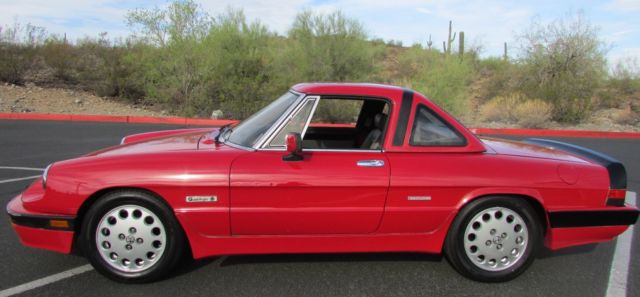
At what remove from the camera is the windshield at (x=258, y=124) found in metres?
3.39

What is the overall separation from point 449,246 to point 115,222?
229 cm

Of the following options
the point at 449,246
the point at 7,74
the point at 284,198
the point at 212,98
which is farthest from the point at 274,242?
the point at 7,74

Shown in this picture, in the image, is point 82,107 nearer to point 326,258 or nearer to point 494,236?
point 326,258

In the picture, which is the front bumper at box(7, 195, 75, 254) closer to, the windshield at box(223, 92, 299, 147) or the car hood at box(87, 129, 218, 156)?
the car hood at box(87, 129, 218, 156)

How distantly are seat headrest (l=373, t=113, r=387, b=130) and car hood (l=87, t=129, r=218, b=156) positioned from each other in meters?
1.26

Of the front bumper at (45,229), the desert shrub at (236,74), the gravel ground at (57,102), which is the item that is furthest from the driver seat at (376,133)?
the gravel ground at (57,102)

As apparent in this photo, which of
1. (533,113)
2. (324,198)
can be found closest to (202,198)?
(324,198)

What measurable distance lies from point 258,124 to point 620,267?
9.79 ft

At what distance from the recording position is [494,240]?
3348 mm

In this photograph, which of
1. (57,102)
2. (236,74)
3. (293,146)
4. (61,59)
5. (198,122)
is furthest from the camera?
(61,59)

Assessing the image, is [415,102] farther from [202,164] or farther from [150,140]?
[150,140]

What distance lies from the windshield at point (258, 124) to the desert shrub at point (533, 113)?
47.0 ft

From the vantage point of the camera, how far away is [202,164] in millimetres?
3121

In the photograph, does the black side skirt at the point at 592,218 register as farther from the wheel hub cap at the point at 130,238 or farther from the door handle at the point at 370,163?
the wheel hub cap at the point at 130,238
